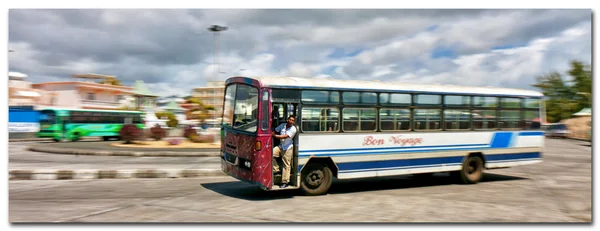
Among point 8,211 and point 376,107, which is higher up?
point 376,107

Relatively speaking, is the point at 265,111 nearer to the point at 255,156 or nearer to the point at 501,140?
the point at 255,156

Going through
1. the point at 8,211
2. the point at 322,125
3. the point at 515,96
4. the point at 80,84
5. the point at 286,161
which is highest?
the point at 80,84

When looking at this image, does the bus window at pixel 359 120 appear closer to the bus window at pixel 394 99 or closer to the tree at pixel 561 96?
the bus window at pixel 394 99

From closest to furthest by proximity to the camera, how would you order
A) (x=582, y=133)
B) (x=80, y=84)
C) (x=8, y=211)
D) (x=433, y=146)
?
(x=8, y=211)
(x=433, y=146)
(x=582, y=133)
(x=80, y=84)

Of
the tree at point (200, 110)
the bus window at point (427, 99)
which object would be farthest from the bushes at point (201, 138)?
the bus window at point (427, 99)

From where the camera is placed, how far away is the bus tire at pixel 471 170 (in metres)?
12.1

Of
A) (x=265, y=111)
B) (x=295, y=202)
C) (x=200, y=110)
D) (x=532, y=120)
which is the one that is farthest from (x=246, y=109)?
(x=200, y=110)

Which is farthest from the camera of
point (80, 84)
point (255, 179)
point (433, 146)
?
point (80, 84)

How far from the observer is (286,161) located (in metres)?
9.38

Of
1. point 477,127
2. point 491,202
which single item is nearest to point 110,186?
point 491,202

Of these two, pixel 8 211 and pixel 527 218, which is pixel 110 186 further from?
pixel 527 218

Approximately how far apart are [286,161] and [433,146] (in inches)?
161

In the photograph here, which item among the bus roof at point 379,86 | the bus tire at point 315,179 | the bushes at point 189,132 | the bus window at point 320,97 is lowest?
the bus tire at point 315,179

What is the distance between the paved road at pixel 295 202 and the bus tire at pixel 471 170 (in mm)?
290
